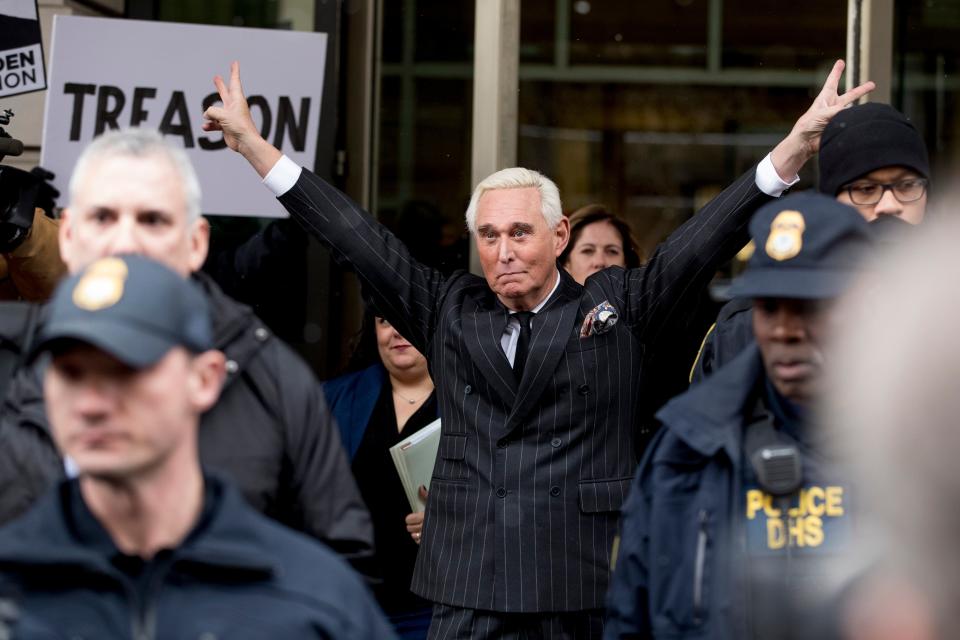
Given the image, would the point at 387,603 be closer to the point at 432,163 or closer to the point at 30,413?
the point at 30,413

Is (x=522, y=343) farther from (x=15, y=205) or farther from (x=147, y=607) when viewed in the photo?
(x=147, y=607)

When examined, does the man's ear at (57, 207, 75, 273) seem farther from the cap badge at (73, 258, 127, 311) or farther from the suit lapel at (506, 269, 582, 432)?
the suit lapel at (506, 269, 582, 432)

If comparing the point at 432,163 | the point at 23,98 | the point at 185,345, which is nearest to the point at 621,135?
the point at 432,163

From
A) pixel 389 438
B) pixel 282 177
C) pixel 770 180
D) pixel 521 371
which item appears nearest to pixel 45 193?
pixel 282 177

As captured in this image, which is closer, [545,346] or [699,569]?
[699,569]

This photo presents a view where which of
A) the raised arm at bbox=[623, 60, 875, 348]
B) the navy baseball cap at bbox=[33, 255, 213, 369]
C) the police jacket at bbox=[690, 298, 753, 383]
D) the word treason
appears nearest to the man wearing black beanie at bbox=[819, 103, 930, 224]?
the raised arm at bbox=[623, 60, 875, 348]

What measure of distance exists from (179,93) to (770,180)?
256 centimetres

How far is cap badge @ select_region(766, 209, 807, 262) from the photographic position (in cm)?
297

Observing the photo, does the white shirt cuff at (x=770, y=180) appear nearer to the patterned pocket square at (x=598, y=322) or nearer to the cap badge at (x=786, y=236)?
the patterned pocket square at (x=598, y=322)

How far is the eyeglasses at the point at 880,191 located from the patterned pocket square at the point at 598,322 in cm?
80

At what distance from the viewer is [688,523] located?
3.03 m

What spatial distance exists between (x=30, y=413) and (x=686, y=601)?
1.33m

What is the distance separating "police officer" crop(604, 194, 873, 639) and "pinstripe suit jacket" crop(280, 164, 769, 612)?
107 cm

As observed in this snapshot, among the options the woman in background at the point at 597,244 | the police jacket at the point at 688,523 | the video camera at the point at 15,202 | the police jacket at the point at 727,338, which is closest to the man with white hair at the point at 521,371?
the police jacket at the point at 727,338
